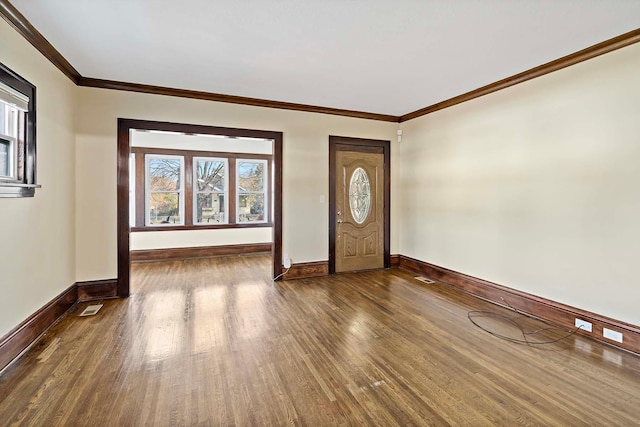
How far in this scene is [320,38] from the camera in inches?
109

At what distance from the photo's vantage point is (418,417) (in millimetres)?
1887

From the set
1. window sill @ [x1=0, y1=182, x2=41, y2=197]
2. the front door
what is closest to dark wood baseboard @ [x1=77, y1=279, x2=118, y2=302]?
window sill @ [x1=0, y1=182, x2=41, y2=197]

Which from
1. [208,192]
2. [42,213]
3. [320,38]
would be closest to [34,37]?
[42,213]

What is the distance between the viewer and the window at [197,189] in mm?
6238

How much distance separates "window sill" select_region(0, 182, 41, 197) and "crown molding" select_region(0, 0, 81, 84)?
4.05ft

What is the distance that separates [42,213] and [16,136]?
0.77m

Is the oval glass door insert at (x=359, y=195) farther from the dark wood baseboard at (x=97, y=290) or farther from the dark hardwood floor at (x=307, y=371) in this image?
the dark wood baseboard at (x=97, y=290)

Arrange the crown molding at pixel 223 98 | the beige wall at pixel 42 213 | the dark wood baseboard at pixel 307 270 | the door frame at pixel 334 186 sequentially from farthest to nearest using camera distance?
the door frame at pixel 334 186, the dark wood baseboard at pixel 307 270, the crown molding at pixel 223 98, the beige wall at pixel 42 213

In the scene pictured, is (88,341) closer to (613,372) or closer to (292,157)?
(292,157)

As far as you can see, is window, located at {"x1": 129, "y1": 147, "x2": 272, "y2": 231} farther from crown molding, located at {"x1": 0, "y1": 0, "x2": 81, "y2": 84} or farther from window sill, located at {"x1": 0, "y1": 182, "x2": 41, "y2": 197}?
window sill, located at {"x1": 0, "y1": 182, "x2": 41, "y2": 197}

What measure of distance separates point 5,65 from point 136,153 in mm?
3992

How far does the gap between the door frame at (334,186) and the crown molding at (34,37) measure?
11.2 ft

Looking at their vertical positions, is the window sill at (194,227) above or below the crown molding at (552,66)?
below

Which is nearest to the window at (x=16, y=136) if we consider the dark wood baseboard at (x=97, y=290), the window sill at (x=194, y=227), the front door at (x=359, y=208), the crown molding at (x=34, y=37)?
the crown molding at (x=34, y=37)
